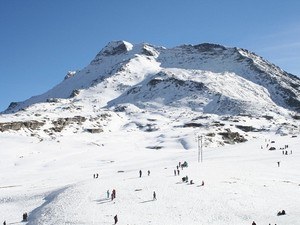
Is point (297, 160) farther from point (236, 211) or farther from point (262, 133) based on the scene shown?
point (262, 133)

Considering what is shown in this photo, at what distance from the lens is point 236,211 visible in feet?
158

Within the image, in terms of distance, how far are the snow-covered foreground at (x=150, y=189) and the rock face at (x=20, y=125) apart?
80.8 ft

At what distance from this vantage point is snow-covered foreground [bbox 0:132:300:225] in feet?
158

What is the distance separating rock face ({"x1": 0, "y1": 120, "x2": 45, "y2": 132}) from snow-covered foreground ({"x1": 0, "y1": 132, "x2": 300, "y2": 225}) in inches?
969

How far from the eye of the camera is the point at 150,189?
2286 inches

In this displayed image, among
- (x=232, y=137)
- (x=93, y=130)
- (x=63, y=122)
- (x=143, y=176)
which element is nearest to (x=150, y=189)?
(x=143, y=176)

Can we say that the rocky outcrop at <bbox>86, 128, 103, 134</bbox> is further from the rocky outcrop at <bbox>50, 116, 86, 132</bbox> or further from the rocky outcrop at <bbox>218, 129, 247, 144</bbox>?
the rocky outcrop at <bbox>218, 129, 247, 144</bbox>

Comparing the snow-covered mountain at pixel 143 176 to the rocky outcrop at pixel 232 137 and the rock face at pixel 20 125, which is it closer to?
the rocky outcrop at pixel 232 137

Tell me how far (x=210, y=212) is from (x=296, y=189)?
17.0m

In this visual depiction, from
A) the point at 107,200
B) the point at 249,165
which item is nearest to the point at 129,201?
the point at 107,200

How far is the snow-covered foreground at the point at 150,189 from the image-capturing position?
158 feet

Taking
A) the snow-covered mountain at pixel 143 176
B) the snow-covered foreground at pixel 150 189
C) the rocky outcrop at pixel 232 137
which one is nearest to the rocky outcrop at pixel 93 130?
the snow-covered mountain at pixel 143 176

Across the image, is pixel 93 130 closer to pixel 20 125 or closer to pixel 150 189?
pixel 20 125

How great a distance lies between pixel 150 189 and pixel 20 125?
88059mm
